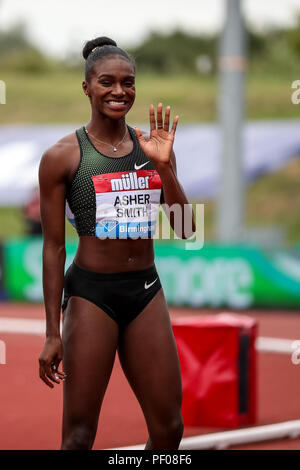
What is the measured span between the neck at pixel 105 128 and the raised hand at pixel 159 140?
18 centimetres

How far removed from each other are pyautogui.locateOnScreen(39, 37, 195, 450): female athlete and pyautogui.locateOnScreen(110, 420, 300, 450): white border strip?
5.53 ft

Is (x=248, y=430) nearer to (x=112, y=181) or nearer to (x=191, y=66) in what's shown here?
(x=112, y=181)

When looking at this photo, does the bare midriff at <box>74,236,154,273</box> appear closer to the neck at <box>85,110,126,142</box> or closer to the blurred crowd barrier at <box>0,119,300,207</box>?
the neck at <box>85,110,126,142</box>

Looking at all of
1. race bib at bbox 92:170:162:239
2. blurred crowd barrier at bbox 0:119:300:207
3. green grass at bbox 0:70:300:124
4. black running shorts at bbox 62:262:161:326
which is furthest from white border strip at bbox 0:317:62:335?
green grass at bbox 0:70:300:124

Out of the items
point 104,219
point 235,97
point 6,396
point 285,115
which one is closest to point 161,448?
point 104,219

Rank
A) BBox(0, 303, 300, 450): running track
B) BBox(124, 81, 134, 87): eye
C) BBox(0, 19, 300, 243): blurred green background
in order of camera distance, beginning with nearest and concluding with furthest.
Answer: BBox(124, 81, 134, 87): eye < BBox(0, 303, 300, 450): running track < BBox(0, 19, 300, 243): blurred green background

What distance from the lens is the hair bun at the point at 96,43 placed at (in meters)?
4.95

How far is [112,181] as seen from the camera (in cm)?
477

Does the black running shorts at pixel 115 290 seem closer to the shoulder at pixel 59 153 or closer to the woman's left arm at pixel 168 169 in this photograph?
the woman's left arm at pixel 168 169

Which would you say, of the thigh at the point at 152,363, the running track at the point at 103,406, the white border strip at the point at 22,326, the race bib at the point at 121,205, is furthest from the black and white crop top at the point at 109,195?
the white border strip at the point at 22,326

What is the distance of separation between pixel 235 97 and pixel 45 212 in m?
10.6

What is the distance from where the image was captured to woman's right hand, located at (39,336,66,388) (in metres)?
4.62

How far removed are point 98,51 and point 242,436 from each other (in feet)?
10.7

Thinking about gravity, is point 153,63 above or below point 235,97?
above
